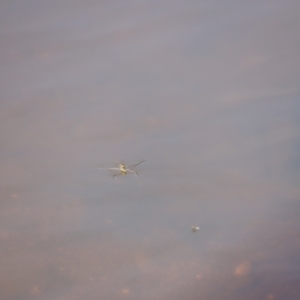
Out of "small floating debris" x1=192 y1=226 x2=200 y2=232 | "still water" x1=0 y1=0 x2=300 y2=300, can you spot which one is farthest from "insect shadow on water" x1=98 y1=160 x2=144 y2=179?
"small floating debris" x1=192 y1=226 x2=200 y2=232

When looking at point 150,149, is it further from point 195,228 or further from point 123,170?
point 195,228

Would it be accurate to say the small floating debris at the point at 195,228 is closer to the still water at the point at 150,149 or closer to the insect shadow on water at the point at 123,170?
the still water at the point at 150,149

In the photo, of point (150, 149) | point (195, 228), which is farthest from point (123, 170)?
point (195, 228)

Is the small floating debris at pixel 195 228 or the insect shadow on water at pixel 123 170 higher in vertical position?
the insect shadow on water at pixel 123 170

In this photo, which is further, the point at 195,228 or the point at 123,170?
the point at 123,170

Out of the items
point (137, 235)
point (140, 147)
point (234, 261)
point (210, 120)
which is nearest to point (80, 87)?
point (140, 147)

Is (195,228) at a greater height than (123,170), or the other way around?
(123,170)

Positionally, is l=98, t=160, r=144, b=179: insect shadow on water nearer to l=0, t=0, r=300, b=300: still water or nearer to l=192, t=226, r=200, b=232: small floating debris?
l=0, t=0, r=300, b=300: still water

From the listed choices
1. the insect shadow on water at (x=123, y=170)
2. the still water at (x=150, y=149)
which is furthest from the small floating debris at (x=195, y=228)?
the insect shadow on water at (x=123, y=170)

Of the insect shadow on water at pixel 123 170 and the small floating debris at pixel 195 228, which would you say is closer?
the small floating debris at pixel 195 228
